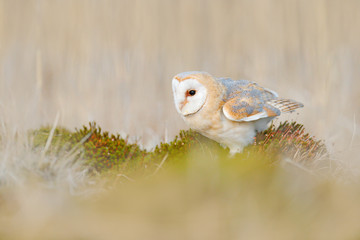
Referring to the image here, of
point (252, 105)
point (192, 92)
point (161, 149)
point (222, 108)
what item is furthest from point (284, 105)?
point (161, 149)

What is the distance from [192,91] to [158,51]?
1972mm

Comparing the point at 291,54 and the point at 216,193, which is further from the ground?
the point at 291,54

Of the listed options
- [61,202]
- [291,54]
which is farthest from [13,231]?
[291,54]

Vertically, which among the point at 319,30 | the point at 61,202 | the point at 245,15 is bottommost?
the point at 61,202

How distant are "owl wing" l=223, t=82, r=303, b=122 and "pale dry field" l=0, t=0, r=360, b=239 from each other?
2.60ft

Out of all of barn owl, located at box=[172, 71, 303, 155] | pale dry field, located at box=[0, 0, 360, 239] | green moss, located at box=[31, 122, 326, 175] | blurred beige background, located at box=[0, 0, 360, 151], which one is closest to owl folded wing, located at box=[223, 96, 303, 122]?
barn owl, located at box=[172, 71, 303, 155]

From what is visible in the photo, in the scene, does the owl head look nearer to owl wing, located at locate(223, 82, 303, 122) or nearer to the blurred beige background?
owl wing, located at locate(223, 82, 303, 122)

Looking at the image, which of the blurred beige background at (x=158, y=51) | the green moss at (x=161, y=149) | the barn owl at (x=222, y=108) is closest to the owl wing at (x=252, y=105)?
the barn owl at (x=222, y=108)

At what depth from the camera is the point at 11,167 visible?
5.93 ft

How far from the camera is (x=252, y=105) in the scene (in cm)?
226

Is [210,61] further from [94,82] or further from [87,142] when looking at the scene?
[87,142]

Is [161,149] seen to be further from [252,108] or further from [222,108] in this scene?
[252,108]

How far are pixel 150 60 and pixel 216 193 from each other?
295cm

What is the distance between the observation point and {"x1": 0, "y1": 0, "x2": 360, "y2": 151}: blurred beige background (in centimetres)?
360
